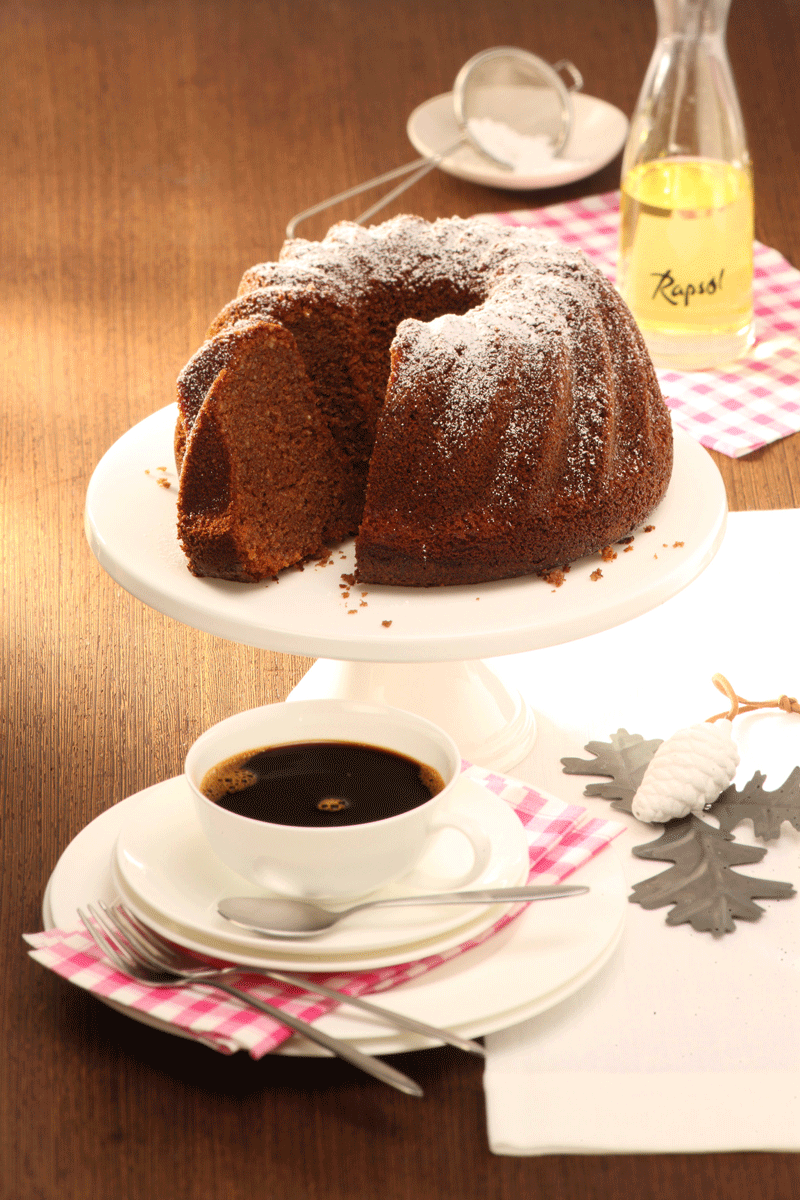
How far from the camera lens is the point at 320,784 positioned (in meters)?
0.74

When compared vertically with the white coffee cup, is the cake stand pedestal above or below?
below

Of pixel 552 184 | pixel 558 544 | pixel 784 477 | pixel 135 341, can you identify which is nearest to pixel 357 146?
pixel 552 184

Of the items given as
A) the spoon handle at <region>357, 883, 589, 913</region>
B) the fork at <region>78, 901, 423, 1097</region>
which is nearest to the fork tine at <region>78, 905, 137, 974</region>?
the fork at <region>78, 901, 423, 1097</region>

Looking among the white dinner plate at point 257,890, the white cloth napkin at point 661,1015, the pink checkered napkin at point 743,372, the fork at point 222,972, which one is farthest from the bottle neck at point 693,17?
the fork at point 222,972

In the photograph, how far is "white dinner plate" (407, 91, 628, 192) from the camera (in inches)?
74.0

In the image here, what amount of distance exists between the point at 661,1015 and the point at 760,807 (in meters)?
0.20

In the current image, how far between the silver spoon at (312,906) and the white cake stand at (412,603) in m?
0.18

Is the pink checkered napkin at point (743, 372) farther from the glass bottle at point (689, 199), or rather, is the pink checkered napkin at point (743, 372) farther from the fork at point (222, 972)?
the fork at point (222, 972)

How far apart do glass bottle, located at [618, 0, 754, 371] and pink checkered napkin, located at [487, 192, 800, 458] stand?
0.05m

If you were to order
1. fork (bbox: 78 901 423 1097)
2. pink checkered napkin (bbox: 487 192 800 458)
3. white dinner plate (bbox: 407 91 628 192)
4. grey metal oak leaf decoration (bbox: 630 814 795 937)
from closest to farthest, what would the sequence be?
1. fork (bbox: 78 901 423 1097)
2. grey metal oak leaf decoration (bbox: 630 814 795 937)
3. pink checkered napkin (bbox: 487 192 800 458)
4. white dinner plate (bbox: 407 91 628 192)

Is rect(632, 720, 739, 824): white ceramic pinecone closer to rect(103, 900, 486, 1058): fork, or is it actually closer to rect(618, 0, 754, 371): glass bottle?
rect(103, 900, 486, 1058): fork

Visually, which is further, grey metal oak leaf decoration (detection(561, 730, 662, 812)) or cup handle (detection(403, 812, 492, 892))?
grey metal oak leaf decoration (detection(561, 730, 662, 812))

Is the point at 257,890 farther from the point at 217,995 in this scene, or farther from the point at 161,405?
the point at 161,405

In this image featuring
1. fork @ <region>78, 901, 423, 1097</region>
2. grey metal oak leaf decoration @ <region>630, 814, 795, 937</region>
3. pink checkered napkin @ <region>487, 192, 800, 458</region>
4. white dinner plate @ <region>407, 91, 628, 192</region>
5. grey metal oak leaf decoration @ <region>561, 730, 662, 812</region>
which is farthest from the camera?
white dinner plate @ <region>407, 91, 628, 192</region>
